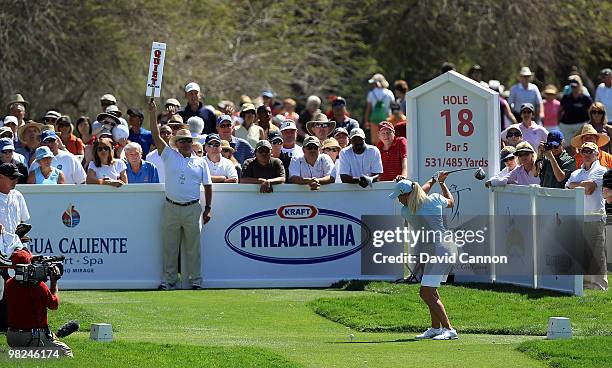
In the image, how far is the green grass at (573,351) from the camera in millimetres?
13539

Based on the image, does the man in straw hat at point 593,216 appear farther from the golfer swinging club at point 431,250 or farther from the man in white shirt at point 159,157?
the man in white shirt at point 159,157

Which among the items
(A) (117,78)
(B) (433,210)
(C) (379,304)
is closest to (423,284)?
(B) (433,210)

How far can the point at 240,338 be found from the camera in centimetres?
1586

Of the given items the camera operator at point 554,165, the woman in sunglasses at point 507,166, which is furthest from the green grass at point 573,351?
the woman in sunglasses at point 507,166

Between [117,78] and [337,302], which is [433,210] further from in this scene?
[117,78]

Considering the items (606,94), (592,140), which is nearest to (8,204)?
(592,140)

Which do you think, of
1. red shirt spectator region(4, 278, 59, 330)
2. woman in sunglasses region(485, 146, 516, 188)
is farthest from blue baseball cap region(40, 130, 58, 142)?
red shirt spectator region(4, 278, 59, 330)

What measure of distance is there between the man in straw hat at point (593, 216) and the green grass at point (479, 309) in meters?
0.27

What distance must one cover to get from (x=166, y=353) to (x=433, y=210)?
3422 mm

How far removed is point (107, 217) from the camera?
1997cm

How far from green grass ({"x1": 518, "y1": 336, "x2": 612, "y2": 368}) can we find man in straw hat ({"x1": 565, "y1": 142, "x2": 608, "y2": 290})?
11.5ft

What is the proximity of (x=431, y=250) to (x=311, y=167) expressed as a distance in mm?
4669

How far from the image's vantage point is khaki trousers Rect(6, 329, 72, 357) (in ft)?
44.0

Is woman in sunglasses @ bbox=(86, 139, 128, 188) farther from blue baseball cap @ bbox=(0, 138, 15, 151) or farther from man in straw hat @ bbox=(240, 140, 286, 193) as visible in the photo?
man in straw hat @ bbox=(240, 140, 286, 193)
